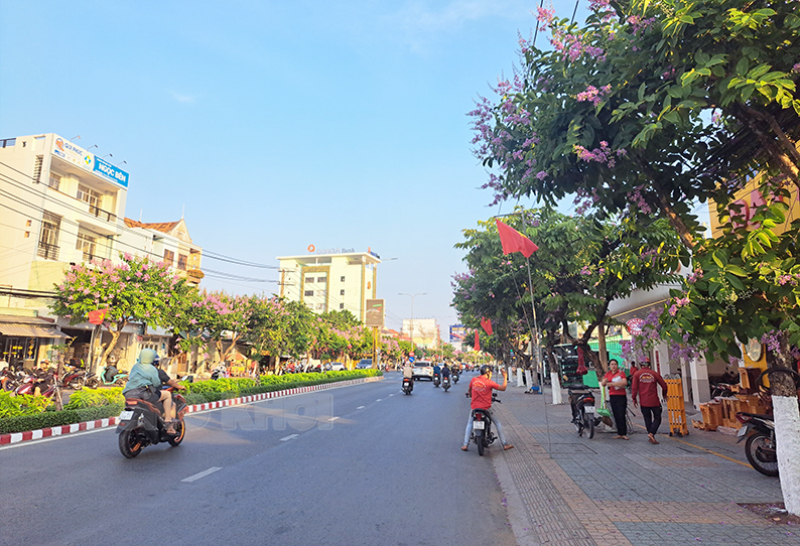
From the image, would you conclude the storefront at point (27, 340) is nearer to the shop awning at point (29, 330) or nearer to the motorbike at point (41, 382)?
the shop awning at point (29, 330)

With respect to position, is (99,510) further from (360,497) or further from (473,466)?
(473,466)

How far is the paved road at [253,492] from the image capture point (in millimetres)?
5027

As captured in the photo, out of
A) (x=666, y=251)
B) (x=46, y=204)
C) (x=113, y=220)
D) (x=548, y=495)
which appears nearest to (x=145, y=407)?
(x=548, y=495)

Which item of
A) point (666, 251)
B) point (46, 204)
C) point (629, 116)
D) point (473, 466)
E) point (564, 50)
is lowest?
point (473, 466)

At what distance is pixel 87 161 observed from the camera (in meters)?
32.2

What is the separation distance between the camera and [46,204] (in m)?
28.9

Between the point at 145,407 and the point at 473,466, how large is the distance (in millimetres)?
5560

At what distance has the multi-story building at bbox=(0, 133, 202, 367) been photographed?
26.5m

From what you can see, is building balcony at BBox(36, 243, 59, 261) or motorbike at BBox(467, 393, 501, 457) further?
building balcony at BBox(36, 243, 59, 261)

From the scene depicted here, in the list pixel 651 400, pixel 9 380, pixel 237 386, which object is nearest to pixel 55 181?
pixel 9 380

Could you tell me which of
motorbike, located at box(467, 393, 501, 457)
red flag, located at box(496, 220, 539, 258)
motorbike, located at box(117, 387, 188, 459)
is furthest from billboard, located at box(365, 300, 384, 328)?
motorbike, located at box(117, 387, 188, 459)

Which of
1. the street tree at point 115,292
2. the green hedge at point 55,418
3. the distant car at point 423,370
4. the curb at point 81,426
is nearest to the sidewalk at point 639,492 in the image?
the curb at point 81,426

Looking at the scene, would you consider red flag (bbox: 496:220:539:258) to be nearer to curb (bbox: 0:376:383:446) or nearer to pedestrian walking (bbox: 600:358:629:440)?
pedestrian walking (bbox: 600:358:629:440)

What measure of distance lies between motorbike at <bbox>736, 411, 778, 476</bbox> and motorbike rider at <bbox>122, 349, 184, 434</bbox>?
30.3 feet
